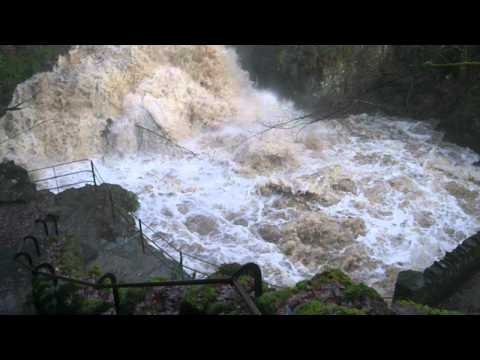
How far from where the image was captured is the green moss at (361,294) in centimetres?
401

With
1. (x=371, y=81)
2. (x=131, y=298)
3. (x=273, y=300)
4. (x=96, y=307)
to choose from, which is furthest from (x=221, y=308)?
(x=371, y=81)

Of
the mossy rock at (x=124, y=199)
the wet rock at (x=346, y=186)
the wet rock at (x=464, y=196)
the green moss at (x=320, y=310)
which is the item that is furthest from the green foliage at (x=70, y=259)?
the wet rock at (x=464, y=196)

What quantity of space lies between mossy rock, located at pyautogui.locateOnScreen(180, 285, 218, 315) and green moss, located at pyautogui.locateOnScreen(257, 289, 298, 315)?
1.64 feet

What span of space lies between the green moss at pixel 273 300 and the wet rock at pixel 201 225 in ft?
20.4

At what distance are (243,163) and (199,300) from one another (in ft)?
28.4

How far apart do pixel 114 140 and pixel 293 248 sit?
6684 mm

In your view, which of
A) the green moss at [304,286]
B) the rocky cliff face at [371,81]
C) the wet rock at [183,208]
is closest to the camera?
the green moss at [304,286]

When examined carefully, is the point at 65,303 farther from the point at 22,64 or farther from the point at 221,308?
the point at 22,64

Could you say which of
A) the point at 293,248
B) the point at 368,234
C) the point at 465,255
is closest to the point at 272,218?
the point at 293,248

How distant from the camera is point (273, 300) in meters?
3.90

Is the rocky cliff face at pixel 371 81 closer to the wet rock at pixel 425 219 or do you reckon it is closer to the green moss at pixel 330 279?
the wet rock at pixel 425 219

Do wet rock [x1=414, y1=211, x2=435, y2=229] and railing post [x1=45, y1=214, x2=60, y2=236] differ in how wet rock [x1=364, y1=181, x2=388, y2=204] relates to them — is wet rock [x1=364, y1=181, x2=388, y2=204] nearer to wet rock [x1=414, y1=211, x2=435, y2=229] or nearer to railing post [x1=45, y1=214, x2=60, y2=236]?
wet rock [x1=414, y1=211, x2=435, y2=229]

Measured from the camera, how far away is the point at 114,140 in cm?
1342

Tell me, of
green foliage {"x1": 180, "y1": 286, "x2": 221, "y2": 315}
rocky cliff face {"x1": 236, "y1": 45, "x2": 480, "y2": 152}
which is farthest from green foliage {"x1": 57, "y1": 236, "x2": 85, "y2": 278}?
rocky cliff face {"x1": 236, "y1": 45, "x2": 480, "y2": 152}
